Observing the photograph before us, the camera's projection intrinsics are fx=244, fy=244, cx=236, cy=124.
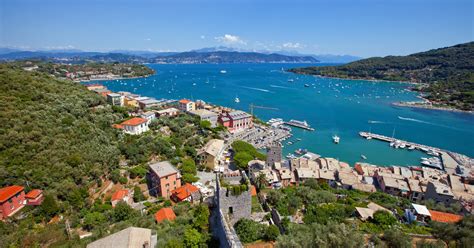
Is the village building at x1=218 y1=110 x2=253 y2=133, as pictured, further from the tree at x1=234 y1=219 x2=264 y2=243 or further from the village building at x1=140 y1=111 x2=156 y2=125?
the tree at x1=234 y1=219 x2=264 y2=243

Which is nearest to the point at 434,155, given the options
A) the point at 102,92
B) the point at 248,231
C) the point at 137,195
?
the point at 248,231

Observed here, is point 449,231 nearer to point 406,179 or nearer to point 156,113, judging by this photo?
point 406,179

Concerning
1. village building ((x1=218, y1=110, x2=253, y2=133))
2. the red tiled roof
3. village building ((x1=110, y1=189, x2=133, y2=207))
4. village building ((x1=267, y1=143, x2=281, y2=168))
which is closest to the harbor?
village building ((x1=267, y1=143, x2=281, y2=168))

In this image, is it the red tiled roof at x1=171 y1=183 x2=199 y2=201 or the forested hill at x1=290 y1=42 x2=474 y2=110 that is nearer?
the red tiled roof at x1=171 y1=183 x2=199 y2=201

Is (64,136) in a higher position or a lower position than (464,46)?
lower

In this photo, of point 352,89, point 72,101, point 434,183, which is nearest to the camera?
point 434,183

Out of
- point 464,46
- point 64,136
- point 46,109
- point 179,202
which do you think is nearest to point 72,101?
point 46,109

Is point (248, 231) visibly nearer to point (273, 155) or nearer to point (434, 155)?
point (273, 155)
